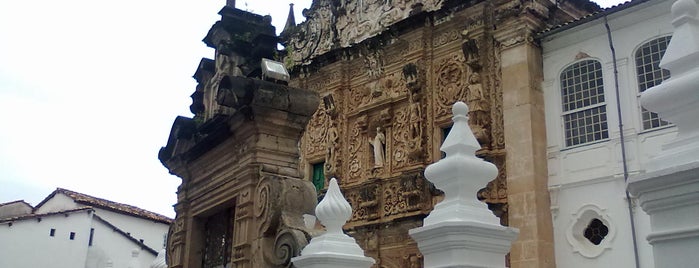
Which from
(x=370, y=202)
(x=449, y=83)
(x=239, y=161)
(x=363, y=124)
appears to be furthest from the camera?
(x=363, y=124)

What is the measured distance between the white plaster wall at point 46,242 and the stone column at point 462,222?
78.0 feet

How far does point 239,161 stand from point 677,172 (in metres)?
5.22

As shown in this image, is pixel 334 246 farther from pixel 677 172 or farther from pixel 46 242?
pixel 46 242

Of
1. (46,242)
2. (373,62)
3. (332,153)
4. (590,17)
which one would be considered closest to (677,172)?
(590,17)

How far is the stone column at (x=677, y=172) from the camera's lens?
2.85 m

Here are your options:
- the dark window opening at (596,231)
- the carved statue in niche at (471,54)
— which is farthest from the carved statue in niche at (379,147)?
the dark window opening at (596,231)

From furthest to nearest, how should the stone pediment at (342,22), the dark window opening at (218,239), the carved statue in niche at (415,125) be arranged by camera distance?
the stone pediment at (342,22)
the carved statue in niche at (415,125)
the dark window opening at (218,239)

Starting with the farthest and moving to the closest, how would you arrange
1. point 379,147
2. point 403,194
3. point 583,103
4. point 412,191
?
point 379,147 < point 403,194 < point 412,191 < point 583,103

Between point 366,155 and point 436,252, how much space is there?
47.3 feet

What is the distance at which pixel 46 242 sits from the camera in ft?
83.2

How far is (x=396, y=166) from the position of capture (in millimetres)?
17562

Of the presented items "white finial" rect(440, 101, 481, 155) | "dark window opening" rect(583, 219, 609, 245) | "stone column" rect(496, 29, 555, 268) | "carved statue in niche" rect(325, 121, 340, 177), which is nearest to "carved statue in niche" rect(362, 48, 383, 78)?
"carved statue in niche" rect(325, 121, 340, 177)

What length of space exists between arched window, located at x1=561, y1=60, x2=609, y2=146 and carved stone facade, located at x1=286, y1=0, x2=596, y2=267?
0.65m

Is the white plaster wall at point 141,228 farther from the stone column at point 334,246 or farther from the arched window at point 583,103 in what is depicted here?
the stone column at point 334,246
